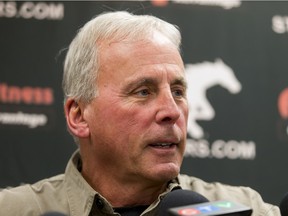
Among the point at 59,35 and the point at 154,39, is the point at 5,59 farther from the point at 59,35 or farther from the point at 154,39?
the point at 154,39

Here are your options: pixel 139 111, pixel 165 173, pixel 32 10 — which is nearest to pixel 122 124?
pixel 139 111

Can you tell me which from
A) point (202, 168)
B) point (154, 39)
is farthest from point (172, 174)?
point (202, 168)

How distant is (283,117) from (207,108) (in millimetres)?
297

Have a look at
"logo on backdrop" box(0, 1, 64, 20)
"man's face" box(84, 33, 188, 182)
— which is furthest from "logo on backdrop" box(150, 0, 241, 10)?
"man's face" box(84, 33, 188, 182)

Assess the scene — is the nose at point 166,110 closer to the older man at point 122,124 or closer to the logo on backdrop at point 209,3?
the older man at point 122,124

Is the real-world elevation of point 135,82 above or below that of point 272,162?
above

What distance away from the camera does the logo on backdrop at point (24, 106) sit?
6.66ft

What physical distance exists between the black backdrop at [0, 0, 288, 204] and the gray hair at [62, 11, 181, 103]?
1.84ft

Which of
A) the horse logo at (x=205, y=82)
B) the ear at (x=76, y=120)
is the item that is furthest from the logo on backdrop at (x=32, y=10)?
the ear at (x=76, y=120)

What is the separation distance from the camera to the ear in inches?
58.5

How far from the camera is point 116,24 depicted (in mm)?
1478

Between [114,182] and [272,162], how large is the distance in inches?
34.7

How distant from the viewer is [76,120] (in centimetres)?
151

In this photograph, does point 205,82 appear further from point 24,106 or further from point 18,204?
point 18,204
